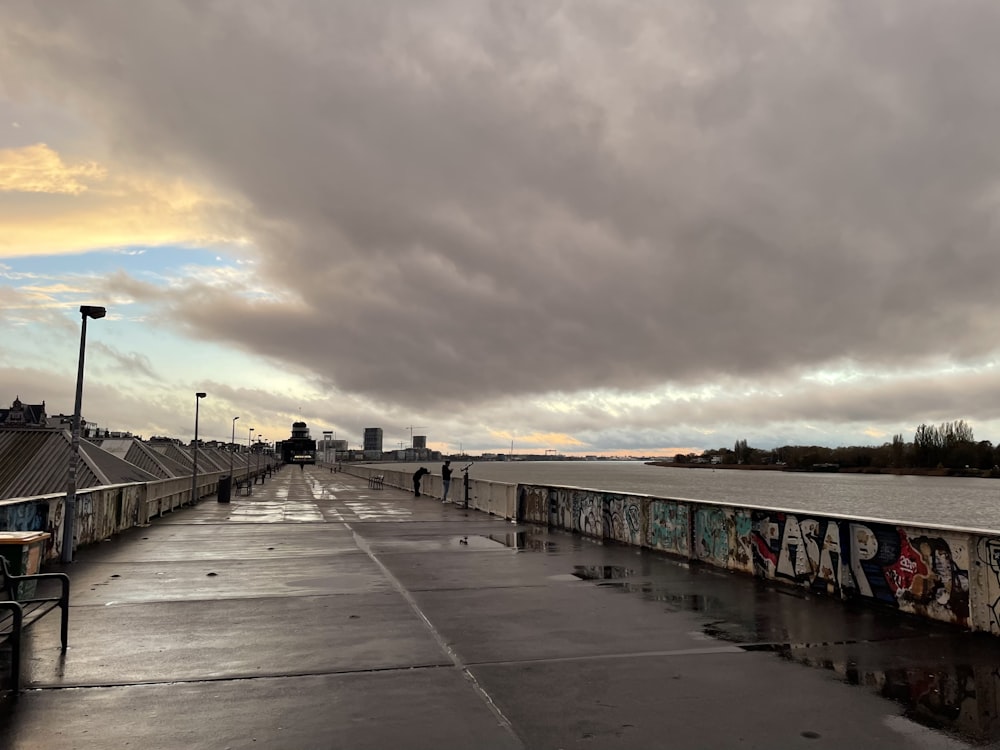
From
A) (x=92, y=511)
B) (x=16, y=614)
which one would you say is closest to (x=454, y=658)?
(x=16, y=614)

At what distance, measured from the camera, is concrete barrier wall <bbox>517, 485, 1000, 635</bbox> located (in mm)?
8117

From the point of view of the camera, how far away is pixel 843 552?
1002 cm

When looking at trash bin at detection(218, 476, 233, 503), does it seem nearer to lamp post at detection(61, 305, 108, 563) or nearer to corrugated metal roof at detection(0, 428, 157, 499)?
corrugated metal roof at detection(0, 428, 157, 499)

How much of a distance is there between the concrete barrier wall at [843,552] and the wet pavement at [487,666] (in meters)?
0.37

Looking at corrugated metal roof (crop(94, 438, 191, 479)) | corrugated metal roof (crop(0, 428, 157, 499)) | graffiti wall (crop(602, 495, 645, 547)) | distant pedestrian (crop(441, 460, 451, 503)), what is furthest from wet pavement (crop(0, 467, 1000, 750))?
corrugated metal roof (crop(94, 438, 191, 479))

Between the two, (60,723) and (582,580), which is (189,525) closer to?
(582,580)

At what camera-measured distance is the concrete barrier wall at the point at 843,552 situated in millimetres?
8117

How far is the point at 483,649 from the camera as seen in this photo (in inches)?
290

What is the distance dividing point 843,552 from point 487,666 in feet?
19.4

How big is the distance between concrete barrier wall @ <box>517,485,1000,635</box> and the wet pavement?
37 centimetres

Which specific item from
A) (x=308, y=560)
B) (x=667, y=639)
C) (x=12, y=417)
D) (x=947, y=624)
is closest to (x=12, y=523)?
(x=308, y=560)

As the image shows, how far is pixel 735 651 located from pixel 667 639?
74cm

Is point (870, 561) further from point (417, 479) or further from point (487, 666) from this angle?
point (417, 479)

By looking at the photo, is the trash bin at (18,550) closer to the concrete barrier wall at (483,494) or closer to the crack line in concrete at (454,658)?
the crack line in concrete at (454,658)
